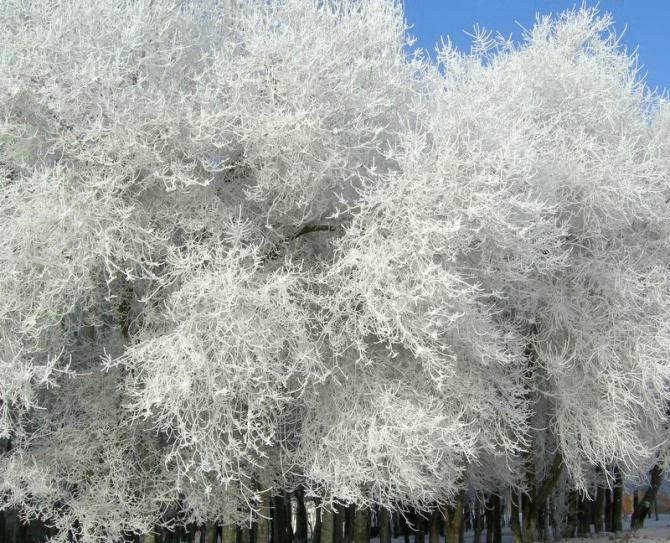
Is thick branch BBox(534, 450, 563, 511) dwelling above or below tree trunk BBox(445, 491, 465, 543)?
above

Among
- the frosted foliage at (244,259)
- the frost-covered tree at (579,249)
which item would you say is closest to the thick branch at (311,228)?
the frosted foliage at (244,259)

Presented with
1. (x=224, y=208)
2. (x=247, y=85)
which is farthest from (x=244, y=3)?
(x=224, y=208)

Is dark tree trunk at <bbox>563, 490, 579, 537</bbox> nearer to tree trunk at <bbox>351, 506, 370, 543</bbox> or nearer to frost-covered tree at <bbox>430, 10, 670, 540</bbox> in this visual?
frost-covered tree at <bbox>430, 10, 670, 540</bbox>

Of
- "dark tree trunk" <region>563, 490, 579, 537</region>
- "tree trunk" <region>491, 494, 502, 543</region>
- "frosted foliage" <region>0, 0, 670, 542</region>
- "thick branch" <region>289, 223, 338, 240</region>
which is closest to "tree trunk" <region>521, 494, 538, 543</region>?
"dark tree trunk" <region>563, 490, 579, 537</region>

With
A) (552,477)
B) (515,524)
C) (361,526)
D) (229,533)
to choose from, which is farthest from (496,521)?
(229,533)

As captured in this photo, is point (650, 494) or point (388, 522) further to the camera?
point (650, 494)

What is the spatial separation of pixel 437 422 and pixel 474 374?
2.07 m

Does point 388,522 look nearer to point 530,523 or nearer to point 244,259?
point 530,523

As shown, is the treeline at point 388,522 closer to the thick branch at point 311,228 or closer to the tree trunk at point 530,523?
the tree trunk at point 530,523

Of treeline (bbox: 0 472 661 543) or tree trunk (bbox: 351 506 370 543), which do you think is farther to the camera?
treeline (bbox: 0 472 661 543)

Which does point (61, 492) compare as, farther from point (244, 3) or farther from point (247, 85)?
point (244, 3)

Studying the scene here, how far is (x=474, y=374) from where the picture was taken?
16.7m

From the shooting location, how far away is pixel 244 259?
49.9ft

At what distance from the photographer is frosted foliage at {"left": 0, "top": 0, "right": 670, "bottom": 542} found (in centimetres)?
1388
